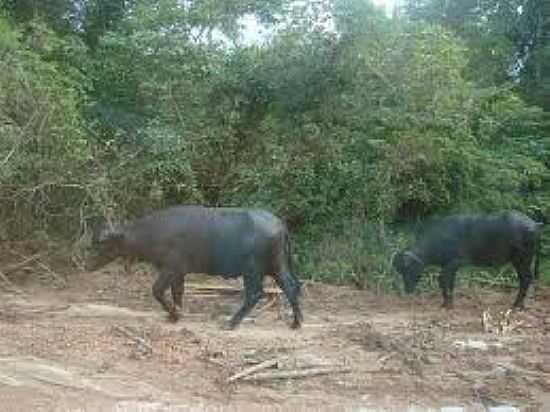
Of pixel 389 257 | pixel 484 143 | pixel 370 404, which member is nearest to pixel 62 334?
pixel 370 404

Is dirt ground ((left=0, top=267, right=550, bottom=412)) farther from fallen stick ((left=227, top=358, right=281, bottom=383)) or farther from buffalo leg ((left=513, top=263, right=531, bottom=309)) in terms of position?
buffalo leg ((left=513, top=263, right=531, bottom=309))

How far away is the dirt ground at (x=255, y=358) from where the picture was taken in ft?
29.7

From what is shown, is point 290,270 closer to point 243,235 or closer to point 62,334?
point 243,235

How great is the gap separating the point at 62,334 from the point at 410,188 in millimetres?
8136

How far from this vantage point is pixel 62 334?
10.9 m

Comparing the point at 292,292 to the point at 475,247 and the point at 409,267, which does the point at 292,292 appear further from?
the point at 475,247

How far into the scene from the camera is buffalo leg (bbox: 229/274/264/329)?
40.0 feet

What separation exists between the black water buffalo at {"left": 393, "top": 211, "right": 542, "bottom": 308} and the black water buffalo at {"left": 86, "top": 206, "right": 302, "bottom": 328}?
122 inches

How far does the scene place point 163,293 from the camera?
12.3 m

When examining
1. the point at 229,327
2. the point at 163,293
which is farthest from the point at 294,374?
the point at 163,293

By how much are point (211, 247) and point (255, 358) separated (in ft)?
8.70

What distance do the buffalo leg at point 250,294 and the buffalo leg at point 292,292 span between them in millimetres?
304

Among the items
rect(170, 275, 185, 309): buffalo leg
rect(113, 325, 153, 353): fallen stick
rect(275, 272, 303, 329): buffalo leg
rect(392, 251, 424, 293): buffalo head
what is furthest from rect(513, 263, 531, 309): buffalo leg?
rect(113, 325, 153, 353): fallen stick

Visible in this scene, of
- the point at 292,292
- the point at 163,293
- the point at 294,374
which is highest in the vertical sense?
the point at 292,292
